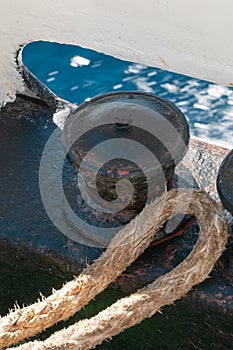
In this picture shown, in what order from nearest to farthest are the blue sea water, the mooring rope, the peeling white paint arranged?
the mooring rope, the peeling white paint, the blue sea water

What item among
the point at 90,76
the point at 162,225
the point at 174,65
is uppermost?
the point at 174,65

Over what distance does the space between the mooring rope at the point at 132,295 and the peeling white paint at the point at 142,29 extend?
0.40 m

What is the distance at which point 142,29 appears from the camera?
1.90 meters

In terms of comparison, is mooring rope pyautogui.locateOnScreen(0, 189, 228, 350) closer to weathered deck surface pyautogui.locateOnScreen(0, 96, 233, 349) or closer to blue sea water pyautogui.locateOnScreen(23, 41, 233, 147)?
weathered deck surface pyautogui.locateOnScreen(0, 96, 233, 349)

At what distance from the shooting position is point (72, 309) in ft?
5.41

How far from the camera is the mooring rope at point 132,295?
160 centimetres

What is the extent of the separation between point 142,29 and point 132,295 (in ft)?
2.49

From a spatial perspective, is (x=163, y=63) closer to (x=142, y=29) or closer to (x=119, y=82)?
(x=142, y=29)

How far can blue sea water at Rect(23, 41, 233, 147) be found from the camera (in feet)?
13.4

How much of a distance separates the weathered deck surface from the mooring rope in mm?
85

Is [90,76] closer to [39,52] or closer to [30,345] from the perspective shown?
[39,52]

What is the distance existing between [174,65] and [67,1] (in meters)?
0.37

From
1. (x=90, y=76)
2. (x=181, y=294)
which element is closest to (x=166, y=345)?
(x=181, y=294)

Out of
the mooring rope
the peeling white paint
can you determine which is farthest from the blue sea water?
the mooring rope
